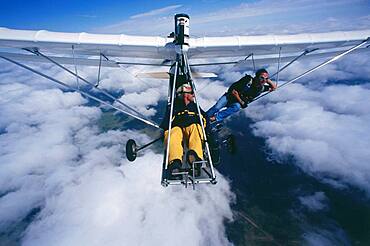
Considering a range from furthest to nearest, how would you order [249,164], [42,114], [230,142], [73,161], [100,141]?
[42,114] → [100,141] → [73,161] → [249,164] → [230,142]

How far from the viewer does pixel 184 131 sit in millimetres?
5422

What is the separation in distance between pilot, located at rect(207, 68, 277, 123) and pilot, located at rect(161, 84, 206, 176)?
2344 mm

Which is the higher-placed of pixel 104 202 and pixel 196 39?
pixel 196 39

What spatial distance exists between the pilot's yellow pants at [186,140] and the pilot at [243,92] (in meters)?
3.08

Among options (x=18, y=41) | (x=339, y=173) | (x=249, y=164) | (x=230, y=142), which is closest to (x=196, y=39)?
(x=230, y=142)

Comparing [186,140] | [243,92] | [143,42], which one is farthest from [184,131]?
[243,92]

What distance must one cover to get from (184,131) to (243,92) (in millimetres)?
3446

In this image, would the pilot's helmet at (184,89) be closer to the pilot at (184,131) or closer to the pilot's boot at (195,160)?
the pilot at (184,131)

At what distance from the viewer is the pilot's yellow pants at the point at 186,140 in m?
4.60

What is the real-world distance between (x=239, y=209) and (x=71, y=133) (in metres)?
132

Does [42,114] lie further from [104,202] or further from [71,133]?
[104,202]

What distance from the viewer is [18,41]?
238 inches

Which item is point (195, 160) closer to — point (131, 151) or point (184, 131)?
point (184, 131)

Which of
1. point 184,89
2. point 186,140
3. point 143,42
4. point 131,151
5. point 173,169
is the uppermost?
point 143,42
